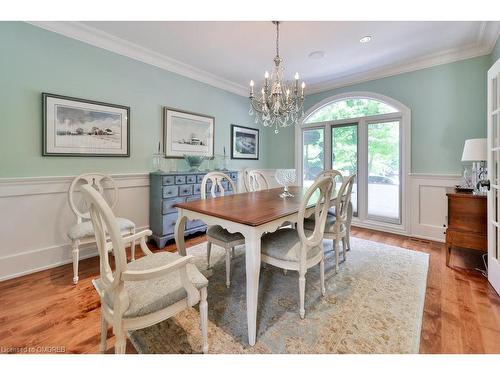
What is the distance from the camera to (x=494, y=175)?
200cm

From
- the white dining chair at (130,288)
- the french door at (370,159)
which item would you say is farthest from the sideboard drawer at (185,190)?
the french door at (370,159)

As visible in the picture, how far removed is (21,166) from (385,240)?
14.5 ft

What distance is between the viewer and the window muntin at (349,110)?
3727mm

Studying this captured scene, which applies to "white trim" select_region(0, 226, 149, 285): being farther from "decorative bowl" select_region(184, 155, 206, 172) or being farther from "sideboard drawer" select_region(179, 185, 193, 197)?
"decorative bowl" select_region(184, 155, 206, 172)

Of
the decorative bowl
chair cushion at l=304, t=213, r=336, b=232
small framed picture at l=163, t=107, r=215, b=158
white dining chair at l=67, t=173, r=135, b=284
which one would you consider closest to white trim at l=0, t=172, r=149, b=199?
white dining chair at l=67, t=173, r=135, b=284

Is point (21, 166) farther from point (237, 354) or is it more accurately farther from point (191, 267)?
point (237, 354)

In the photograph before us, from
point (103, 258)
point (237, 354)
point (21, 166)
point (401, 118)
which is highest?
point (401, 118)

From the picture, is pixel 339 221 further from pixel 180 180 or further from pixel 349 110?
pixel 349 110

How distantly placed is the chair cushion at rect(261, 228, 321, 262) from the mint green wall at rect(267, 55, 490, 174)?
2.71 metres

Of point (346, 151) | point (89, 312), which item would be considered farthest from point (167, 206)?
point (346, 151)

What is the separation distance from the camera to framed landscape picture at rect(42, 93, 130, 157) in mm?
2316
